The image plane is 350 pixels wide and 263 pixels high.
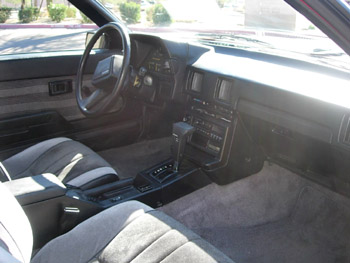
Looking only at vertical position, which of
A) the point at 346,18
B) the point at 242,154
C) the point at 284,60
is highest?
the point at 346,18

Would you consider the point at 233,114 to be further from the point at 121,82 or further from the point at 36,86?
the point at 36,86

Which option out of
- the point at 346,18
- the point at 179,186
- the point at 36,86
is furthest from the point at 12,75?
the point at 346,18

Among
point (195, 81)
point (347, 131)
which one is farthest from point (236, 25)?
point (347, 131)

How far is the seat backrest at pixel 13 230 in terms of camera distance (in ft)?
3.32

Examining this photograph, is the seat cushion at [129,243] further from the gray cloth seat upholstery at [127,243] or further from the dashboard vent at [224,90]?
the dashboard vent at [224,90]

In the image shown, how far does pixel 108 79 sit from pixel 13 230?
1416mm

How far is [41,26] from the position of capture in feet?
9.85

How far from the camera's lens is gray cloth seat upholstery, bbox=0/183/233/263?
1.38 m

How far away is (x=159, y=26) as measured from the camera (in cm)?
295

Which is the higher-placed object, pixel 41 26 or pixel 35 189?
pixel 41 26

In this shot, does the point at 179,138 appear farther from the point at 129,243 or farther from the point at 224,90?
the point at 129,243

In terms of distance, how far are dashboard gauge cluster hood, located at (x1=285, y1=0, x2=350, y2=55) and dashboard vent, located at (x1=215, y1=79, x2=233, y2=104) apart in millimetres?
1043

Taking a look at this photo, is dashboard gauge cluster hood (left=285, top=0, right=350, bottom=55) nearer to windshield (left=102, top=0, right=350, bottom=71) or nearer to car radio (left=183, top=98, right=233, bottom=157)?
windshield (left=102, top=0, right=350, bottom=71)

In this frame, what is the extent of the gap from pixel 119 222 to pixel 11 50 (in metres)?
1.86
